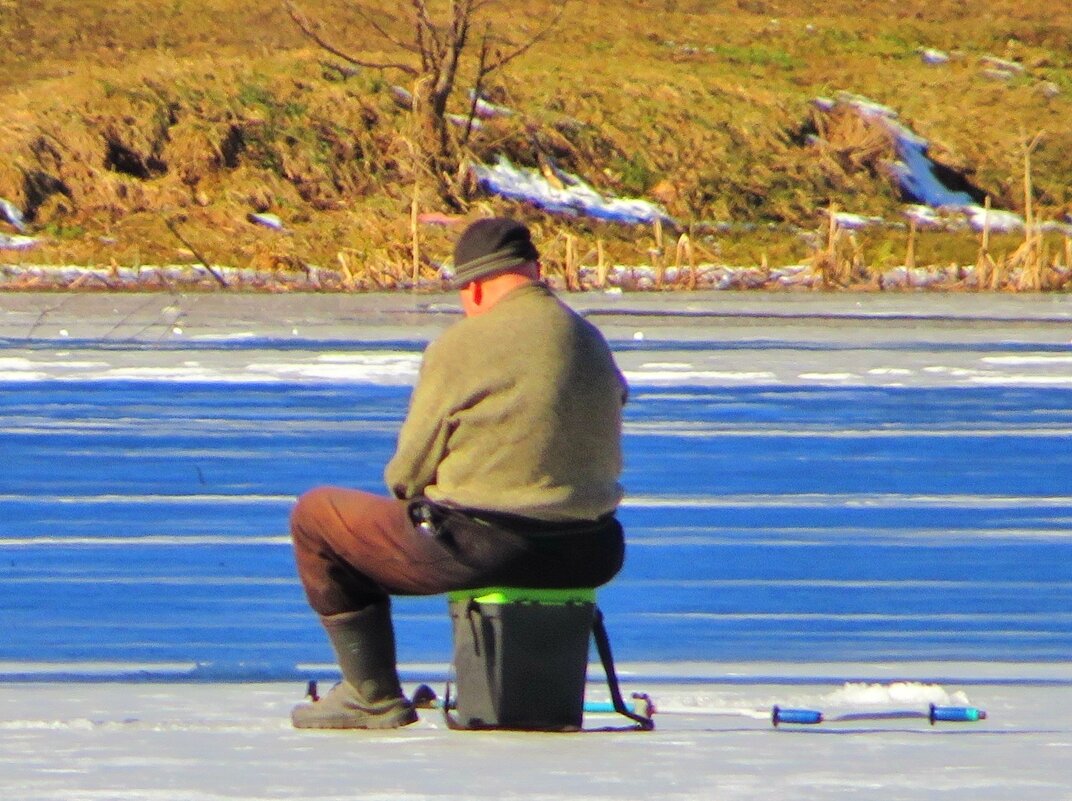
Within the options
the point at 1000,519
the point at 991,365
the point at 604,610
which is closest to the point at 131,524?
the point at 604,610

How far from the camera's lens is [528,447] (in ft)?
18.0

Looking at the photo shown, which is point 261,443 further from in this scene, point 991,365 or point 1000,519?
point 991,365

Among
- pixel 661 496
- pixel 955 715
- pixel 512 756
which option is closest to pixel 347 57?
pixel 661 496

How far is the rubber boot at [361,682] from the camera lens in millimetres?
5621

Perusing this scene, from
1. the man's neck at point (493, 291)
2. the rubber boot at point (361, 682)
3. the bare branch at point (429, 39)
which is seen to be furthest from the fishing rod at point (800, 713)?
the bare branch at point (429, 39)

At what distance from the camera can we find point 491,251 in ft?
18.4

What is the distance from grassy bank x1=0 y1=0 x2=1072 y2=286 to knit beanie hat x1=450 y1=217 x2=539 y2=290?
27.0 metres

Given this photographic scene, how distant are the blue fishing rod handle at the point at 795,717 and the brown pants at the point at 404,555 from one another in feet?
1.60

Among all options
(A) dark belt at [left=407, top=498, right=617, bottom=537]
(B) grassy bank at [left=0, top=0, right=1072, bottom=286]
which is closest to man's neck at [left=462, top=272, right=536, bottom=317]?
(A) dark belt at [left=407, top=498, right=617, bottom=537]

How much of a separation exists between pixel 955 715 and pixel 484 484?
1.21 metres

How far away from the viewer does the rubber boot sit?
5.62m

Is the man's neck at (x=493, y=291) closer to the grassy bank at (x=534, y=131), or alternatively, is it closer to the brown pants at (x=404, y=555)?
the brown pants at (x=404, y=555)

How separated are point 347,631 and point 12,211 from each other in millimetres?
36768

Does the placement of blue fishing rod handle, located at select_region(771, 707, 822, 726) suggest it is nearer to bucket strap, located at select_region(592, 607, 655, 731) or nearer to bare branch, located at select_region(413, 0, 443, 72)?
bucket strap, located at select_region(592, 607, 655, 731)
